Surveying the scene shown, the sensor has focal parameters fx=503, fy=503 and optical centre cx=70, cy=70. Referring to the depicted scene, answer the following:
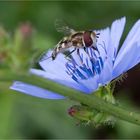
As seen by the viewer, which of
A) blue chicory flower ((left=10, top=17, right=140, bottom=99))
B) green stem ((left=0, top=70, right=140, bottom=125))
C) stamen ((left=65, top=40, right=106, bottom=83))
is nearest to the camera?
green stem ((left=0, top=70, right=140, bottom=125))

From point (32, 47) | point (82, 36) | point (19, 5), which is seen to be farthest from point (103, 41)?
point (19, 5)

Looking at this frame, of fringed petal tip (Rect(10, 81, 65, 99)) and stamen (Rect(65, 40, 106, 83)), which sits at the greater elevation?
stamen (Rect(65, 40, 106, 83))

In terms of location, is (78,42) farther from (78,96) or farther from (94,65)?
(78,96)

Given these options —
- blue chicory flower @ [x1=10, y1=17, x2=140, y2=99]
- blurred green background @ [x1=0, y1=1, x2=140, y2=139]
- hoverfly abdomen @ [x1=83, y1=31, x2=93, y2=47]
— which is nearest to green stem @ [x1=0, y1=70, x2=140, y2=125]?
blue chicory flower @ [x1=10, y1=17, x2=140, y2=99]

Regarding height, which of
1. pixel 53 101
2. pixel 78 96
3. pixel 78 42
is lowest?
pixel 78 96

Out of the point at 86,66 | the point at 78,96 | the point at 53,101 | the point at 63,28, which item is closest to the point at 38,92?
the point at 78,96

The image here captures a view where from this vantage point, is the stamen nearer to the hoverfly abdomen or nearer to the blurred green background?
the hoverfly abdomen

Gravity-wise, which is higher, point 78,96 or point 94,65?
point 94,65

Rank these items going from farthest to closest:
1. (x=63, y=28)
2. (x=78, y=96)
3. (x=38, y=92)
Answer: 1. (x=63, y=28)
2. (x=38, y=92)
3. (x=78, y=96)
